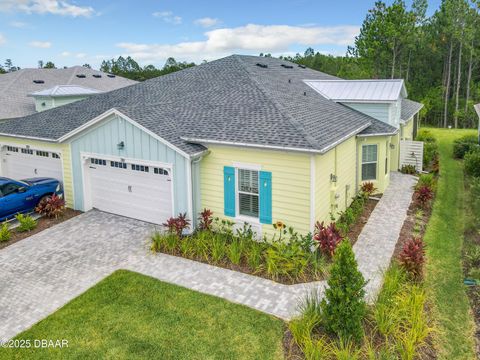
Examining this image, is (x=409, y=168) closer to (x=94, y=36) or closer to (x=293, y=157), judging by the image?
(x=293, y=157)

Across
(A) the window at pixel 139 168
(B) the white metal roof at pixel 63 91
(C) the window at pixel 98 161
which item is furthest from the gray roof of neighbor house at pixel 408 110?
(B) the white metal roof at pixel 63 91

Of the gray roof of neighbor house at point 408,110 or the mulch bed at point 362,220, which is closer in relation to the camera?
the mulch bed at point 362,220

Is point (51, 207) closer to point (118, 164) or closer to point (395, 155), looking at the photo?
point (118, 164)

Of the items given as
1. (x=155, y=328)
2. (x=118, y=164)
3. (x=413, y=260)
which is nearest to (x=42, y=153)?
(x=118, y=164)

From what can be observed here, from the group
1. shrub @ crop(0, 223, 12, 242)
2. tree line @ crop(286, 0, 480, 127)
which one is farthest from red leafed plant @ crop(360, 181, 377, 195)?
tree line @ crop(286, 0, 480, 127)

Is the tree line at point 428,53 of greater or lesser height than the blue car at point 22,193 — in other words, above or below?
above

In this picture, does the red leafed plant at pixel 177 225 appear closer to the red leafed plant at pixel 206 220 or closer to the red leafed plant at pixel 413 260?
the red leafed plant at pixel 206 220

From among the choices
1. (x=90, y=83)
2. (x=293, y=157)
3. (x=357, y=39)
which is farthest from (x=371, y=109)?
(x=357, y=39)
